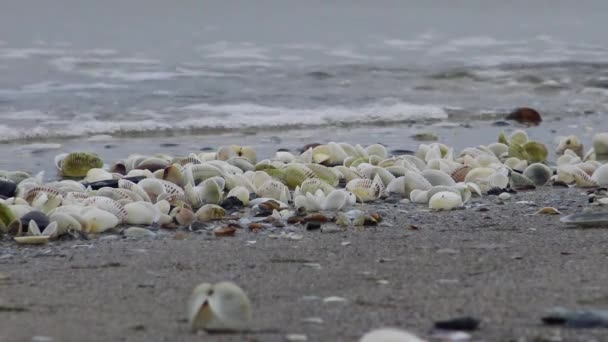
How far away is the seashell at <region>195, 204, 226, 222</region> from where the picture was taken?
398cm

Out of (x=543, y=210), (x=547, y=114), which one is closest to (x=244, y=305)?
(x=543, y=210)

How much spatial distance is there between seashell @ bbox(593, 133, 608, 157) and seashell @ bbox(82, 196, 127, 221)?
11.2 feet

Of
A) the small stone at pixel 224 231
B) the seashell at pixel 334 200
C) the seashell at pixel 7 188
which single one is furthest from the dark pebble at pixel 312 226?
the seashell at pixel 7 188

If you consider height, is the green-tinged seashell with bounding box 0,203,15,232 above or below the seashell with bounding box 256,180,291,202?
above

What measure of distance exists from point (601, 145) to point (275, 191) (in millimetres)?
2595

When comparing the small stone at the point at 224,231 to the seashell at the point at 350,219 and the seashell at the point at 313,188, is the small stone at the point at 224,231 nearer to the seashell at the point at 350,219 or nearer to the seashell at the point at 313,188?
the seashell at the point at 350,219

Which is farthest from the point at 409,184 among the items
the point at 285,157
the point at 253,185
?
the point at 285,157

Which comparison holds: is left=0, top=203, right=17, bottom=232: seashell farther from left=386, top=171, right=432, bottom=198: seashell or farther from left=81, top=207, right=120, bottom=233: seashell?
left=386, top=171, right=432, bottom=198: seashell

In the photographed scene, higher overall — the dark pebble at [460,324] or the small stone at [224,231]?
the dark pebble at [460,324]

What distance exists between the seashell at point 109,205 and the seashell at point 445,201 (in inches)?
51.8

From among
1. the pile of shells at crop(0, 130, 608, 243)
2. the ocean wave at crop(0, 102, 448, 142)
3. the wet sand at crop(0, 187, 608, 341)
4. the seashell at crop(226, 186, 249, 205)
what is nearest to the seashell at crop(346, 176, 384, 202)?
the pile of shells at crop(0, 130, 608, 243)

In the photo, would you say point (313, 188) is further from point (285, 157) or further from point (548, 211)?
point (285, 157)

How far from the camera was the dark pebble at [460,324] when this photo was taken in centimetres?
214

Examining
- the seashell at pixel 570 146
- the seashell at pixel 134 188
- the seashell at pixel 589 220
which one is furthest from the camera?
the seashell at pixel 570 146
